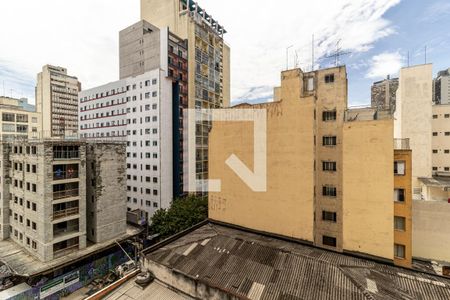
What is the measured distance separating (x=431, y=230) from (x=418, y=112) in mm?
23431

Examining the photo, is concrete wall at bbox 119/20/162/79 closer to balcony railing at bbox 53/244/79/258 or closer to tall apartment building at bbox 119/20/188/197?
tall apartment building at bbox 119/20/188/197

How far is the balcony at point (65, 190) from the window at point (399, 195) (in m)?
36.1

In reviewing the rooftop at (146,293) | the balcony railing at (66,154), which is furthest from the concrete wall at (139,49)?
the rooftop at (146,293)

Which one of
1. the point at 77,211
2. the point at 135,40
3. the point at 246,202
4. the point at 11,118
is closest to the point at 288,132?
the point at 246,202

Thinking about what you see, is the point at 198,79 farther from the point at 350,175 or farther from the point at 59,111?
the point at 59,111

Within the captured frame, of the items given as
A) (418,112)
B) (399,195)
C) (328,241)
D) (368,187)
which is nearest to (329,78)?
(368,187)

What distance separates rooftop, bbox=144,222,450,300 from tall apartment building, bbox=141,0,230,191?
2969 centimetres

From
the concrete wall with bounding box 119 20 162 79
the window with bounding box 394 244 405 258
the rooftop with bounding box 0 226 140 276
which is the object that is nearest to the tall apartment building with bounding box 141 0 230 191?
the concrete wall with bounding box 119 20 162 79

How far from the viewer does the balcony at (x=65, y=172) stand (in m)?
25.9

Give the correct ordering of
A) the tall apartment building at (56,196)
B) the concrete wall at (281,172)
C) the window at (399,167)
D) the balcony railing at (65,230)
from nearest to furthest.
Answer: the window at (399,167) < the concrete wall at (281,172) < the tall apartment building at (56,196) < the balcony railing at (65,230)

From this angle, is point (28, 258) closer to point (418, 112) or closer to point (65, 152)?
point (65, 152)

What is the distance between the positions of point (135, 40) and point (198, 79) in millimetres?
17438

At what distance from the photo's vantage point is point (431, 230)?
23281 millimetres

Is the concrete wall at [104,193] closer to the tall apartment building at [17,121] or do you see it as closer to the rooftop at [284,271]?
the rooftop at [284,271]
